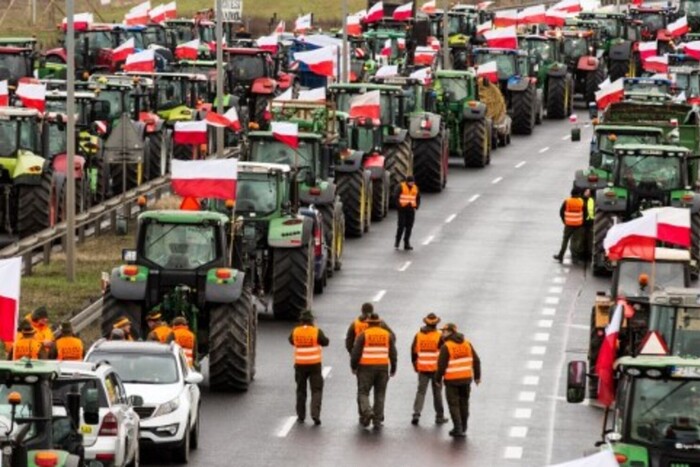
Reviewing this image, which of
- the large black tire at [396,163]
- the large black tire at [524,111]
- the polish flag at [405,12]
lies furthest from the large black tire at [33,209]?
the polish flag at [405,12]

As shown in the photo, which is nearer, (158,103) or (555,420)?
(555,420)

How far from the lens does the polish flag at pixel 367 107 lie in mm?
57031

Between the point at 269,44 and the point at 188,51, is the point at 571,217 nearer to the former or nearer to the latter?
the point at 188,51

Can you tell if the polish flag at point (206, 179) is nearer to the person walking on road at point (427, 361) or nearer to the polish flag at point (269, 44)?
the person walking on road at point (427, 361)

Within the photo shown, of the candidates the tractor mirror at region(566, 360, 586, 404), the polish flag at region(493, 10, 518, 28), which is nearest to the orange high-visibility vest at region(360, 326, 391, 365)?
the tractor mirror at region(566, 360, 586, 404)

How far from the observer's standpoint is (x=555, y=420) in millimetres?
35688

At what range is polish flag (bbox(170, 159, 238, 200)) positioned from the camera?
1617 inches

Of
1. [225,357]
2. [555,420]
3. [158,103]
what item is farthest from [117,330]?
[158,103]

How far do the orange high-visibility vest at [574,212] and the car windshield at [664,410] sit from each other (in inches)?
973

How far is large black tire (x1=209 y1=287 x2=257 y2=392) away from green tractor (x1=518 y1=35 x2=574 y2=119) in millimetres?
40433

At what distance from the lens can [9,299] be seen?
29312 mm

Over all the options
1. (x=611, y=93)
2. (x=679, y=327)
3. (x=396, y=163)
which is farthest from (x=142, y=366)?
(x=611, y=93)

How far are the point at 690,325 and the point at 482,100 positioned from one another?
37.5m

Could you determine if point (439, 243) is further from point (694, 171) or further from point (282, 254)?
point (282, 254)
